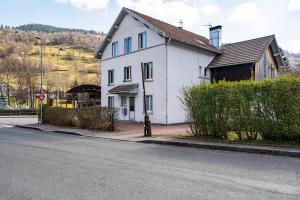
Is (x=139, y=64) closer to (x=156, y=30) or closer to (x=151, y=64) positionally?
(x=151, y=64)

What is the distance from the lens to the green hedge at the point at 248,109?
1202 centimetres

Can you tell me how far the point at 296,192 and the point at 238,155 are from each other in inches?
187

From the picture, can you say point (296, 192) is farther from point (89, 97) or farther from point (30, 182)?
point (89, 97)

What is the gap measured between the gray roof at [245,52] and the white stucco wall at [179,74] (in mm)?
2426

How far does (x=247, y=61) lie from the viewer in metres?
26.3

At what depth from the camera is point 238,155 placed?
432 inches

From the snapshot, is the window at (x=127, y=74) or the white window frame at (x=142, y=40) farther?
the window at (x=127, y=74)

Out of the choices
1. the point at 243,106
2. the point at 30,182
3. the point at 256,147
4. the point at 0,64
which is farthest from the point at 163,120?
the point at 0,64

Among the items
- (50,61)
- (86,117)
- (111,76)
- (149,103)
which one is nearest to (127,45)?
(111,76)

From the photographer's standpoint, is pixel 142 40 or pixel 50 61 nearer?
pixel 142 40

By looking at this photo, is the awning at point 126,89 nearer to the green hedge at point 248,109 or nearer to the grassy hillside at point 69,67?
the green hedge at point 248,109

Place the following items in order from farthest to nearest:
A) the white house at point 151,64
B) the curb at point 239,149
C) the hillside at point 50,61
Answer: the hillside at point 50,61
the white house at point 151,64
the curb at point 239,149

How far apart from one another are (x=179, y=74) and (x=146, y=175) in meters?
18.7

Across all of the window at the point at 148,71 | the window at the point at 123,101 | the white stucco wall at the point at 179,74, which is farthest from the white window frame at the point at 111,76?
the white stucco wall at the point at 179,74
